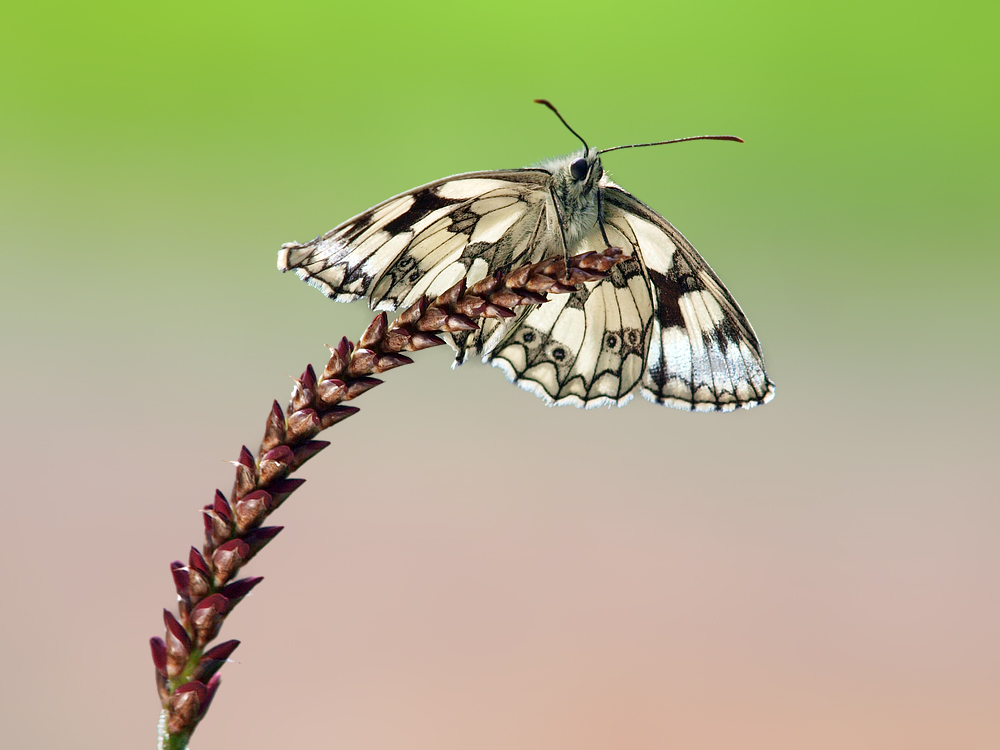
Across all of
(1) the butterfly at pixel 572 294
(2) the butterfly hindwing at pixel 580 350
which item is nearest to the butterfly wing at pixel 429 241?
(1) the butterfly at pixel 572 294

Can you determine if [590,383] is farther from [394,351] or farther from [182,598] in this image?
[182,598]

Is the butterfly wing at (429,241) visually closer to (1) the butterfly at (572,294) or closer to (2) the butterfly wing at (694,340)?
(1) the butterfly at (572,294)

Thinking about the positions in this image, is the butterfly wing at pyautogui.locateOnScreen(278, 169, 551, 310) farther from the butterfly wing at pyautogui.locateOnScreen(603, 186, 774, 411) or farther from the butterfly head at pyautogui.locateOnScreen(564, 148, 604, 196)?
the butterfly wing at pyautogui.locateOnScreen(603, 186, 774, 411)

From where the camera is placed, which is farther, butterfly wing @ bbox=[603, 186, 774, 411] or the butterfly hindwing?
the butterfly hindwing

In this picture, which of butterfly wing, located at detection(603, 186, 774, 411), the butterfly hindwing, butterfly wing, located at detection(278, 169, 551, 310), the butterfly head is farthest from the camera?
the butterfly hindwing

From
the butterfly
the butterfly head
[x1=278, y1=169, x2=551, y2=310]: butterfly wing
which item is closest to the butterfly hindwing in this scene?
the butterfly

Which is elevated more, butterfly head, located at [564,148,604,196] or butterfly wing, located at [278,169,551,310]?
butterfly head, located at [564,148,604,196]

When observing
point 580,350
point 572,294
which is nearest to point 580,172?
point 572,294
